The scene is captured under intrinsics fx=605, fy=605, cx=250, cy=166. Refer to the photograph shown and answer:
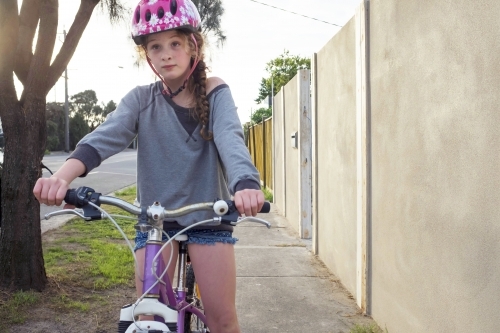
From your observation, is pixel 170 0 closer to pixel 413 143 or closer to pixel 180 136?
pixel 180 136

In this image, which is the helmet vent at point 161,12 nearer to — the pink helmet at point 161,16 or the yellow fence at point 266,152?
the pink helmet at point 161,16

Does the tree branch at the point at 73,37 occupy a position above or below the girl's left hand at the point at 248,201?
above

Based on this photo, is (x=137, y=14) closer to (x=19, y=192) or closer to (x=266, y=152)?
(x=19, y=192)

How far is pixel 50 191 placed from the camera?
197 cm

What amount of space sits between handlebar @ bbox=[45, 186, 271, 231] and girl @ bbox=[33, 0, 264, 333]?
399 mm

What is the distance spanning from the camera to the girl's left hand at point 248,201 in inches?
76.1

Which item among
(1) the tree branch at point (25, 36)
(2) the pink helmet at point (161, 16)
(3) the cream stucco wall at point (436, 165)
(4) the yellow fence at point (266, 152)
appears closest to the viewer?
(2) the pink helmet at point (161, 16)

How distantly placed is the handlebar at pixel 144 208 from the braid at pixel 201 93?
0.63 meters

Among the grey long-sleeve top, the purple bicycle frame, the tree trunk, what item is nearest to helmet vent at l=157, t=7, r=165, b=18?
the grey long-sleeve top

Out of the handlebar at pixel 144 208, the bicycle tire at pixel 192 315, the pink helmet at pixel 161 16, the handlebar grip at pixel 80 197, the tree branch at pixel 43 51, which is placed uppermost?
the tree branch at pixel 43 51

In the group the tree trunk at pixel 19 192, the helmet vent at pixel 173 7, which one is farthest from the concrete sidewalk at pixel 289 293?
the helmet vent at pixel 173 7

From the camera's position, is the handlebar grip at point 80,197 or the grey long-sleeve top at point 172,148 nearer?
the handlebar grip at point 80,197

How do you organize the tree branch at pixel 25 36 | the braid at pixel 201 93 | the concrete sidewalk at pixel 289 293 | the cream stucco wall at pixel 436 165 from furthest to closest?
1. the tree branch at pixel 25 36
2. the concrete sidewalk at pixel 289 293
3. the cream stucco wall at pixel 436 165
4. the braid at pixel 201 93

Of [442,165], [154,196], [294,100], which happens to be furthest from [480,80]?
[294,100]
